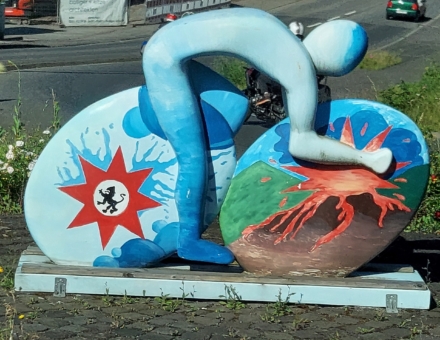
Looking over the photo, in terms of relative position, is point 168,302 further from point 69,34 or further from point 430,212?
point 69,34

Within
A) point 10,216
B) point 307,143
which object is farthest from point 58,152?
point 10,216

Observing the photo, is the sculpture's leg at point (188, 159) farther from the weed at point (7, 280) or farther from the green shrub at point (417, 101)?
the green shrub at point (417, 101)

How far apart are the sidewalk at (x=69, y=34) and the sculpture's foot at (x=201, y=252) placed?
1903 centimetres

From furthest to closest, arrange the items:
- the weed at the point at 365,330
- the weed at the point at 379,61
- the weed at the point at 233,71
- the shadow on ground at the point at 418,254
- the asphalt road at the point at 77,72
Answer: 1. the weed at the point at 379,61
2. the weed at the point at 233,71
3. the asphalt road at the point at 77,72
4. the shadow on ground at the point at 418,254
5. the weed at the point at 365,330

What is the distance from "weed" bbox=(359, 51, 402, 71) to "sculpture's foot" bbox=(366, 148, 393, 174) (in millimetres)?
14913

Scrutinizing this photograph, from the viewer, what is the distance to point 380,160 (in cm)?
473

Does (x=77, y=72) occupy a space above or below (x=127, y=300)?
above

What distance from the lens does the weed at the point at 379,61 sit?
19638mm

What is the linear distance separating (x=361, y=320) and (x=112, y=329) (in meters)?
1.34

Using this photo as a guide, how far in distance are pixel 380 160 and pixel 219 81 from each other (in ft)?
3.27

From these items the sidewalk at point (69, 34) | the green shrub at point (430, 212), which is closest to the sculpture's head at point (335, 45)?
the green shrub at point (430, 212)

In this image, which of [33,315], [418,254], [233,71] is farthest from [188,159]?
[233,71]

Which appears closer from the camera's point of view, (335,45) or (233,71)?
(335,45)

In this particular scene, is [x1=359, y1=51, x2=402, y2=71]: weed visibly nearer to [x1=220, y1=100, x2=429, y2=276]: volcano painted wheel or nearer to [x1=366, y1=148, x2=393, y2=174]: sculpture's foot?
[x1=220, y1=100, x2=429, y2=276]: volcano painted wheel
